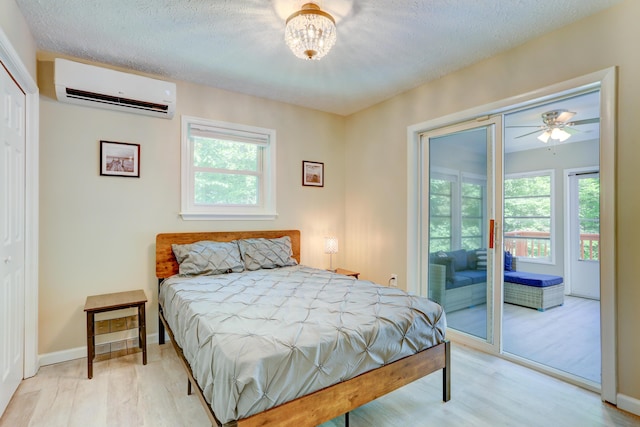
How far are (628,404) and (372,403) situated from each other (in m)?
1.58

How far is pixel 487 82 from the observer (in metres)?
2.79

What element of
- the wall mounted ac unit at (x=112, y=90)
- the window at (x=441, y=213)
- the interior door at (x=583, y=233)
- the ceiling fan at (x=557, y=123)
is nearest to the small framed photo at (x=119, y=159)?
the wall mounted ac unit at (x=112, y=90)

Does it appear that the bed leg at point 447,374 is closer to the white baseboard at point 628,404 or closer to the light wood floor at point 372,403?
the light wood floor at point 372,403

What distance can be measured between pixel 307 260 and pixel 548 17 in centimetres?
319

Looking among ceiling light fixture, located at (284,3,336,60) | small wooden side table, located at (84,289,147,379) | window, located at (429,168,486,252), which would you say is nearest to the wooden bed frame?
small wooden side table, located at (84,289,147,379)

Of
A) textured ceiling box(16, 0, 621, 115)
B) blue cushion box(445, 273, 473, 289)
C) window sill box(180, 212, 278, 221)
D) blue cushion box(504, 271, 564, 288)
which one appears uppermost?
textured ceiling box(16, 0, 621, 115)

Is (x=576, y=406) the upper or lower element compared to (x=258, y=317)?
lower

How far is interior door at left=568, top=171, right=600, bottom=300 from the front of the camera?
15.7ft

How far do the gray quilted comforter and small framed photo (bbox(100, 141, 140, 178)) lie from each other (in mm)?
1211

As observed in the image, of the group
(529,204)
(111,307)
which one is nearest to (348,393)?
(111,307)

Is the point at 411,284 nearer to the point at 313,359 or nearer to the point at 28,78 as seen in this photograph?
the point at 313,359

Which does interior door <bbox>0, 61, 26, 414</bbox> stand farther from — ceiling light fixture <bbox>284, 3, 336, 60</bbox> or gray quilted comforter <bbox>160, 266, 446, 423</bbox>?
ceiling light fixture <bbox>284, 3, 336, 60</bbox>

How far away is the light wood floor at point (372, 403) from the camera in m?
1.90

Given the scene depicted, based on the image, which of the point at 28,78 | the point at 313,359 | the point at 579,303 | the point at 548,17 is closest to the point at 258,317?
the point at 313,359
